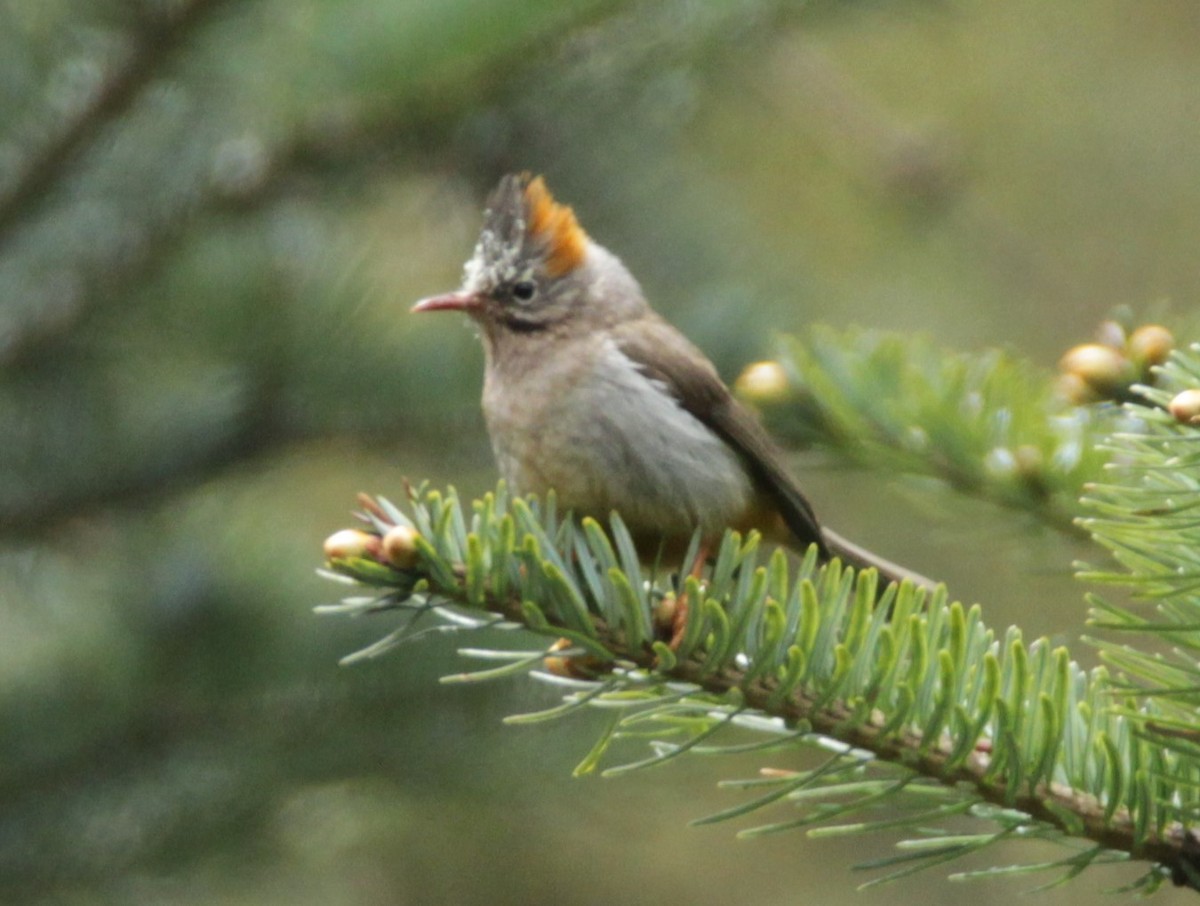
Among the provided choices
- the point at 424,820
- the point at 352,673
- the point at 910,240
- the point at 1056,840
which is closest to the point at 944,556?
the point at 910,240

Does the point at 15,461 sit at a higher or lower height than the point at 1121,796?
higher

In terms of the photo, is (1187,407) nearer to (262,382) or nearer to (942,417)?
(942,417)

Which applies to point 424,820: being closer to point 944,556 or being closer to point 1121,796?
point 1121,796

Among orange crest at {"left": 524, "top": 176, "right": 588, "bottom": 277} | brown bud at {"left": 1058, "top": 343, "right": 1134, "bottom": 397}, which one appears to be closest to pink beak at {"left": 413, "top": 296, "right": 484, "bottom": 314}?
orange crest at {"left": 524, "top": 176, "right": 588, "bottom": 277}

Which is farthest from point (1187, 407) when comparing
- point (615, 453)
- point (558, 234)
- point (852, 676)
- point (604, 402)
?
point (558, 234)

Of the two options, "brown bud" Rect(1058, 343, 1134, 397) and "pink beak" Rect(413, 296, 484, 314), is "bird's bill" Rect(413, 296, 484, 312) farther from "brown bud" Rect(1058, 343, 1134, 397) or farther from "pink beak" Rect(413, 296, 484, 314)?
"brown bud" Rect(1058, 343, 1134, 397)

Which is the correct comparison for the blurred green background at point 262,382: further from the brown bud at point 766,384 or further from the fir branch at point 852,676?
the fir branch at point 852,676
